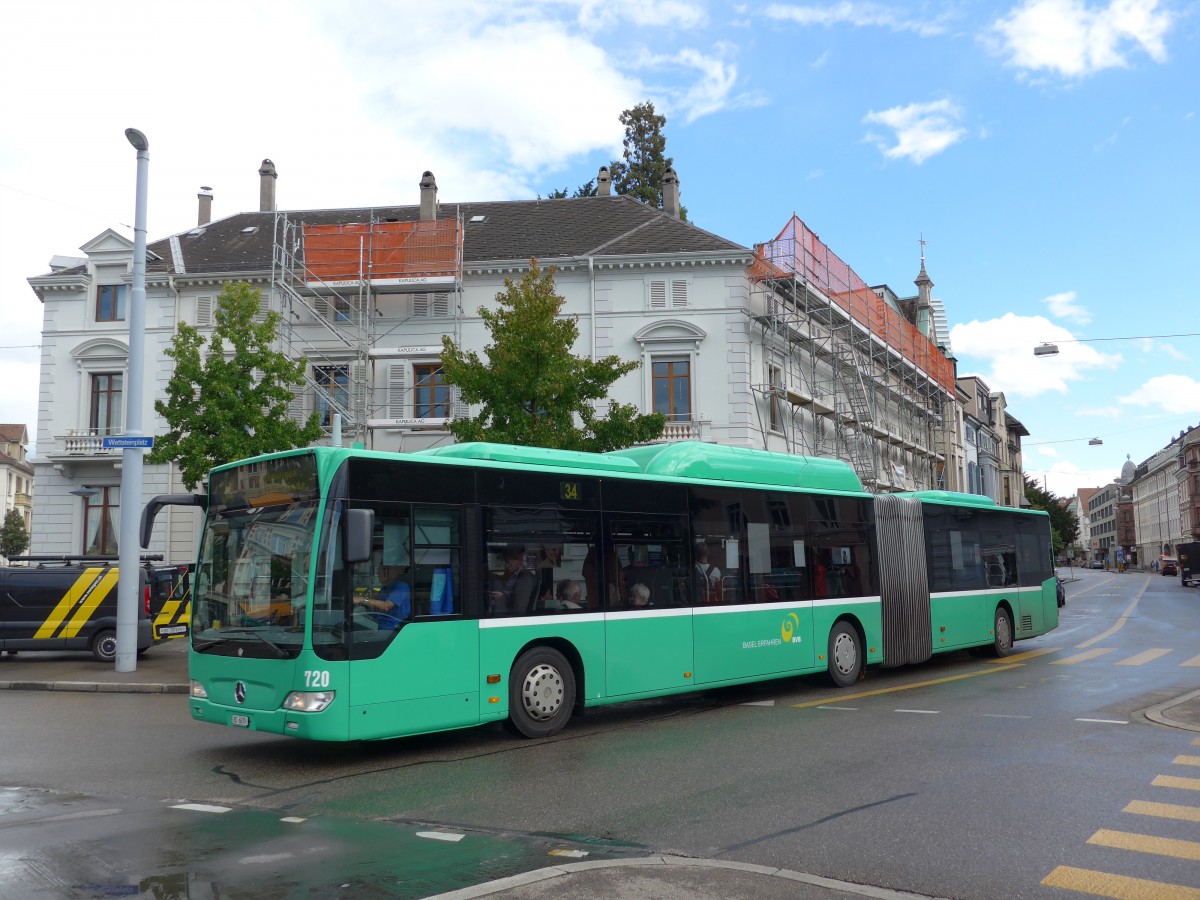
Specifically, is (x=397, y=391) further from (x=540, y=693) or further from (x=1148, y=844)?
(x=1148, y=844)

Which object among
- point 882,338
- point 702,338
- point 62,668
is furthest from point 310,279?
point 882,338

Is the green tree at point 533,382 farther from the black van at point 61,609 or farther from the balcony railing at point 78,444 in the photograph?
the balcony railing at point 78,444

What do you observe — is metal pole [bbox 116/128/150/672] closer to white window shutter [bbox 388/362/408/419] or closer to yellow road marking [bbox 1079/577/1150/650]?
white window shutter [bbox 388/362/408/419]

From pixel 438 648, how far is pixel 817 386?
→ 27.2 meters

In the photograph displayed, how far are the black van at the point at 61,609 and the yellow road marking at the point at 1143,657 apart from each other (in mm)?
17499

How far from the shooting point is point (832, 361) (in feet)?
116

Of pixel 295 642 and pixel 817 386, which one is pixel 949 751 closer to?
pixel 295 642

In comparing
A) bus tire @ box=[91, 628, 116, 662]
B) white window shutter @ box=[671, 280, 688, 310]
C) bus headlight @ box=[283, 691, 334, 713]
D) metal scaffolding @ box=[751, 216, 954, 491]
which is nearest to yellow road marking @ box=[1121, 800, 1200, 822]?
bus headlight @ box=[283, 691, 334, 713]

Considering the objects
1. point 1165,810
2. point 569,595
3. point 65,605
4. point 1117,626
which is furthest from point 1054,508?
point 1165,810

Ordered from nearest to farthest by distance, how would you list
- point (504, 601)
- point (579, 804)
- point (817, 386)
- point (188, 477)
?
point (579, 804), point (504, 601), point (188, 477), point (817, 386)

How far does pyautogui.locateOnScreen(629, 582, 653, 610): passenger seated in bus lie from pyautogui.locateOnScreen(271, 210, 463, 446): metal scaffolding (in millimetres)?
20512

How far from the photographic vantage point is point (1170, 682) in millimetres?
14516

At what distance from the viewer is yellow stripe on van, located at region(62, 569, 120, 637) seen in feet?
63.6

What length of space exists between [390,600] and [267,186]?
33606 millimetres
